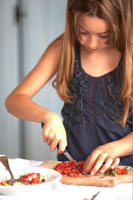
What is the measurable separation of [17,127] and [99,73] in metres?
1.81

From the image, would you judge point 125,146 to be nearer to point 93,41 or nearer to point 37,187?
point 93,41

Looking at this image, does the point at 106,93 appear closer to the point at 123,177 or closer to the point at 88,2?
the point at 88,2

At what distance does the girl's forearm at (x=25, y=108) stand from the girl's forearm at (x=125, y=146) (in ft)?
1.19

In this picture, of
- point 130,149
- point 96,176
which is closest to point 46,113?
point 96,176

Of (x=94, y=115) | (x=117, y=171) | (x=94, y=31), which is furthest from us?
(x=94, y=115)

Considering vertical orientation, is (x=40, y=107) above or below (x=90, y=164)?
above

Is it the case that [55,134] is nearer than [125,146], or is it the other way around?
[55,134]

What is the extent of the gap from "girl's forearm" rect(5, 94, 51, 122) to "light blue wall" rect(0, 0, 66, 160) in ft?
5.08

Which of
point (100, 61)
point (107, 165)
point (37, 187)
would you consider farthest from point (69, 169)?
point (100, 61)

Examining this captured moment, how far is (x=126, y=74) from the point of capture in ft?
5.49

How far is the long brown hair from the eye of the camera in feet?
4.91

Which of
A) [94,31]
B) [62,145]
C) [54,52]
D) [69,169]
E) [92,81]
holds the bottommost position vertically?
[69,169]

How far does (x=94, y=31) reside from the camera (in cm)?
150

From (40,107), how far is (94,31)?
0.41 metres
